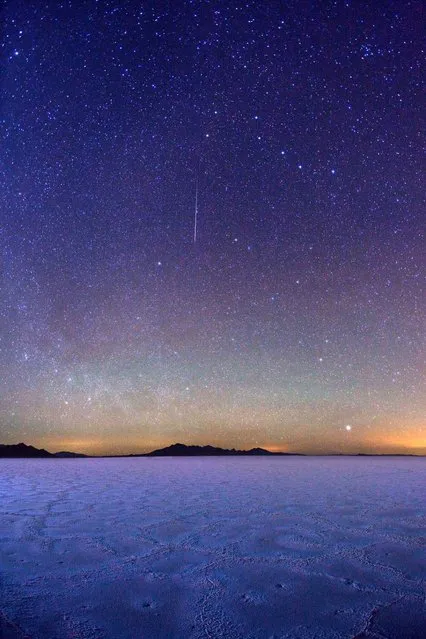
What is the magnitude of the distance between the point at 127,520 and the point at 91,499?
2.30 m

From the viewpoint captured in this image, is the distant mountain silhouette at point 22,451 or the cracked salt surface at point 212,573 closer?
the cracked salt surface at point 212,573

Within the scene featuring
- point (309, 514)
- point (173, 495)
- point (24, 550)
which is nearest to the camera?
point (24, 550)

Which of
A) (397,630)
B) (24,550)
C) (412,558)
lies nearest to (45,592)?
(24,550)

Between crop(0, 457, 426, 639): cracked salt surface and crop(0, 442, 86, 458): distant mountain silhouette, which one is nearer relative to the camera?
crop(0, 457, 426, 639): cracked salt surface

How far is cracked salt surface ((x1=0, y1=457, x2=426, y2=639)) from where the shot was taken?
6.98ft

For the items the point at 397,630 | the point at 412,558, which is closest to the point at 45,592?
the point at 397,630

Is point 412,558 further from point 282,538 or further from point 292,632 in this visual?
point 292,632

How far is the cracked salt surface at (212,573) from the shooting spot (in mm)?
2127

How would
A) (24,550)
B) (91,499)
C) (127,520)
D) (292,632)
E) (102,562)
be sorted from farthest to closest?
(91,499), (127,520), (24,550), (102,562), (292,632)

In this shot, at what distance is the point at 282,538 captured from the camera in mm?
3945

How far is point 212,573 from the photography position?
291cm

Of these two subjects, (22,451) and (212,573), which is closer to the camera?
(212,573)

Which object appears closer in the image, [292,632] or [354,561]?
[292,632]

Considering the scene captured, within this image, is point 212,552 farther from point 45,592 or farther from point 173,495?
point 173,495
